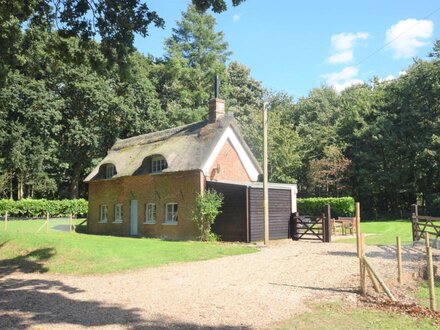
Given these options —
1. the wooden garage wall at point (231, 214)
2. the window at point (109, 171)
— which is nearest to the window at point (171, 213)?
the wooden garage wall at point (231, 214)

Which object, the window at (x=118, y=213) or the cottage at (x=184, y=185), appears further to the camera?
the window at (x=118, y=213)

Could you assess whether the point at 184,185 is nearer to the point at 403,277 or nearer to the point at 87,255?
the point at 87,255

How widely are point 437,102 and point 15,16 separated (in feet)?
122

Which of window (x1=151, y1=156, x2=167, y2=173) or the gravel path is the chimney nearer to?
window (x1=151, y1=156, x2=167, y2=173)

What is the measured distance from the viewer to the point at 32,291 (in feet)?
35.8

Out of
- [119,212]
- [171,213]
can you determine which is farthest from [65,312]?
[119,212]

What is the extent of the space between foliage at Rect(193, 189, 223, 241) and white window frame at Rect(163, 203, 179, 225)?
6.55 ft

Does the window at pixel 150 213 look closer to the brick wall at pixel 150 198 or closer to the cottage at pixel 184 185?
the cottage at pixel 184 185

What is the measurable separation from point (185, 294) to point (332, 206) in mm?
28423

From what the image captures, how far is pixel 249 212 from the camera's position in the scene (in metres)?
21.7

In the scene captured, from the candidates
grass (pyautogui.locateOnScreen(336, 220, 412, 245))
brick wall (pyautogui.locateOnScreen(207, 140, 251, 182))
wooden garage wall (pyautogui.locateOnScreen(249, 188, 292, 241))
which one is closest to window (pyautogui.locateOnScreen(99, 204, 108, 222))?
brick wall (pyautogui.locateOnScreen(207, 140, 251, 182))

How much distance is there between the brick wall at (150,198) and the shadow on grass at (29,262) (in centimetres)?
870

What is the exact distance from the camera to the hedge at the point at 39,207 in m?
39.5

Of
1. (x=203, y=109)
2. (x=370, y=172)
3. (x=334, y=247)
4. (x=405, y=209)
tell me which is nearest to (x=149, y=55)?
(x=203, y=109)
